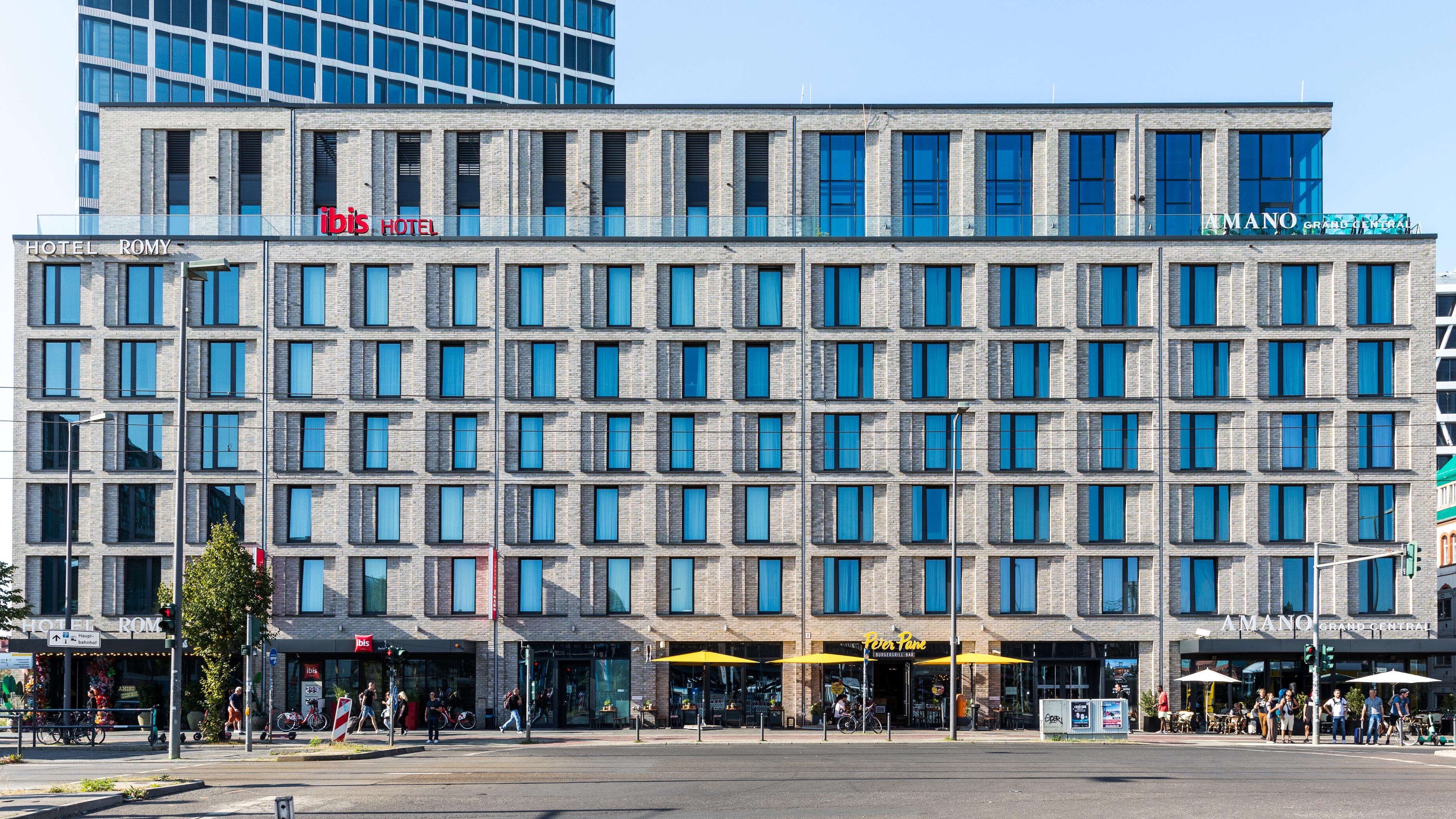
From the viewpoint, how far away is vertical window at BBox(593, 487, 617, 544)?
58.4m

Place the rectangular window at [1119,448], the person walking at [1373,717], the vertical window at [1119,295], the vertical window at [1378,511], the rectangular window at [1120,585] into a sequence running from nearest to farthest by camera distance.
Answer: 1. the person walking at [1373,717]
2. the vertical window at [1378,511]
3. the rectangular window at [1120,585]
4. the rectangular window at [1119,448]
5. the vertical window at [1119,295]

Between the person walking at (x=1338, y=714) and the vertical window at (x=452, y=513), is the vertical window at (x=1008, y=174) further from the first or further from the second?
the vertical window at (x=452, y=513)

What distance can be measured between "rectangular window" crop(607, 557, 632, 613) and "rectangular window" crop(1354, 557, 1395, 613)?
27800 mm

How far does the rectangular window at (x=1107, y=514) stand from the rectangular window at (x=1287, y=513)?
5584mm

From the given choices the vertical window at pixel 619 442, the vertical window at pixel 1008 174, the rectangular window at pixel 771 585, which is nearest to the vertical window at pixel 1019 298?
the vertical window at pixel 1008 174

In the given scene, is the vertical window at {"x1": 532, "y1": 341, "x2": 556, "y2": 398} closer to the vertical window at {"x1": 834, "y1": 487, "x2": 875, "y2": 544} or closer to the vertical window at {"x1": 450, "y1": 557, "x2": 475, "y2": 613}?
the vertical window at {"x1": 450, "y1": 557, "x2": 475, "y2": 613}

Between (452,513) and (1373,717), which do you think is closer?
(1373,717)

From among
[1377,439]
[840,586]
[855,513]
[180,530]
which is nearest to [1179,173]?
[1377,439]

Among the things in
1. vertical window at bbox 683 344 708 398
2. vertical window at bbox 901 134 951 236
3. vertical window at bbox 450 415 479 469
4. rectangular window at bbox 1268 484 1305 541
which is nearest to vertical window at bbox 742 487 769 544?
vertical window at bbox 683 344 708 398

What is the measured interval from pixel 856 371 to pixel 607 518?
11285mm

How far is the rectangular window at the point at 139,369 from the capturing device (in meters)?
58.0

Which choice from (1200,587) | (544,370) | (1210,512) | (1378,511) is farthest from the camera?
(544,370)

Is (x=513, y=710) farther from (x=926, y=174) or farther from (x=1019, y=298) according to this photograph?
(x=926, y=174)

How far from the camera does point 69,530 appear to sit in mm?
51062
